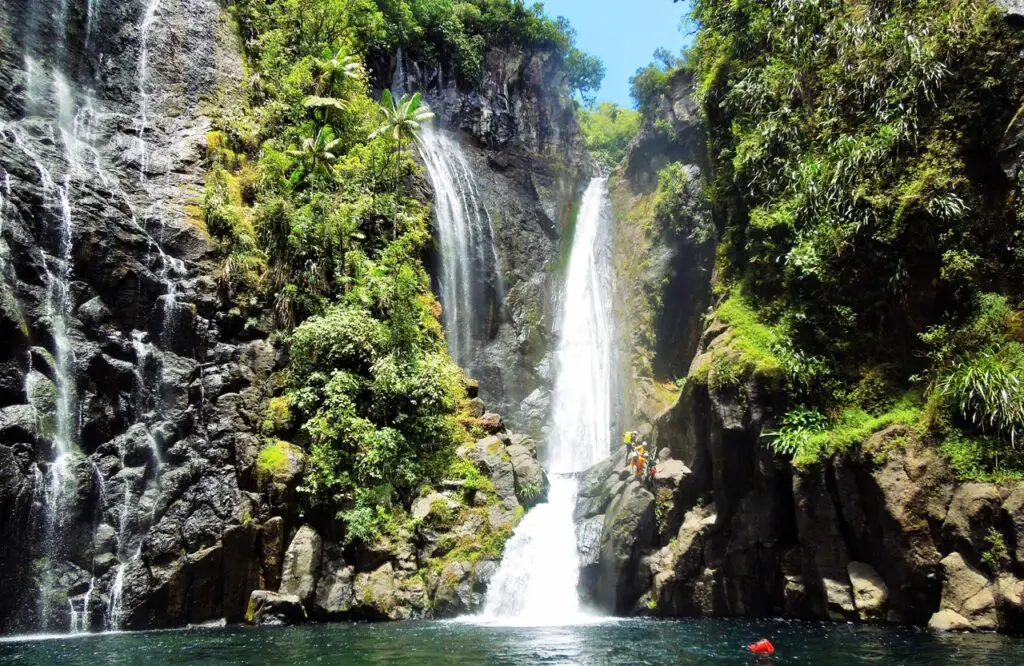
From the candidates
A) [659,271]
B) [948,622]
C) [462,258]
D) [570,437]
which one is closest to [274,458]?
[462,258]

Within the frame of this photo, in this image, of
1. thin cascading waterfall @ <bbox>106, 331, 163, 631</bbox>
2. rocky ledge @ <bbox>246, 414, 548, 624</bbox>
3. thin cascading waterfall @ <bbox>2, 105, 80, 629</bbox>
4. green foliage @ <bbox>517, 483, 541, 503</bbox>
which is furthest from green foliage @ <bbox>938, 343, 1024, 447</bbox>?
thin cascading waterfall @ <bbox>2, 105, 80, 629</bbox>

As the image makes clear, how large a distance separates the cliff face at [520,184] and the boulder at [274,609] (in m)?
11.9

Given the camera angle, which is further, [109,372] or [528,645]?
[109,372]

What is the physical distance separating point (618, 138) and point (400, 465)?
3820 cm

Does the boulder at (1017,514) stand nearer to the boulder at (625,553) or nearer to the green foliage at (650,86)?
the boulder at (625,553)

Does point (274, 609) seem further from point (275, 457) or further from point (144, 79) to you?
point (144, 79)

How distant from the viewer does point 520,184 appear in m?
32.2

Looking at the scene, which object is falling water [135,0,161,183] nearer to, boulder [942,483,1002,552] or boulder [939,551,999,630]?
boulder [942,483,1002,552]

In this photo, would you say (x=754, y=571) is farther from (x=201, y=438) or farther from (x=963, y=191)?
(x=201, y=438)

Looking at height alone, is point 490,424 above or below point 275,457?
above

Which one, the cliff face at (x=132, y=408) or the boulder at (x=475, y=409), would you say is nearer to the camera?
the cliff face at (x=132, y=408)

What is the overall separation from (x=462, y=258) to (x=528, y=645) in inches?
704

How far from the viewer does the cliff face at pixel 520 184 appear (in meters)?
26.6

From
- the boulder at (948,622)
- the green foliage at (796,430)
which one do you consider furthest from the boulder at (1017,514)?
the green foliage at (796,430)
